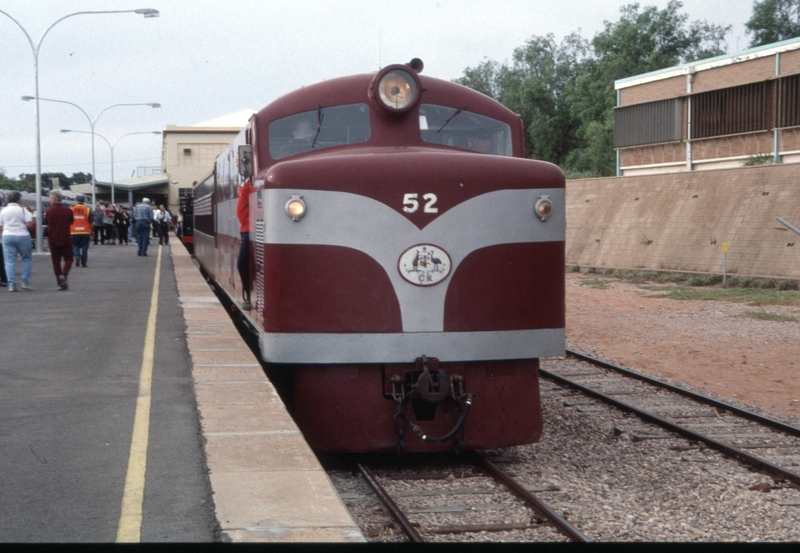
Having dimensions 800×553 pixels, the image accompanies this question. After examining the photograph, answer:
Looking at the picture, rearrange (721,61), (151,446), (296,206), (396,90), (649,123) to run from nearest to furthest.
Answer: (151,446)
(296,206)
(396,90)
(721,61)
(649,123)

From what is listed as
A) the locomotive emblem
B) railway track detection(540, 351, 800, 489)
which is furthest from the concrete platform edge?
railway track detection(540, 351, 800, 489)

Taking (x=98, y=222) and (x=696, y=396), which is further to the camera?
(x=98, y=222)

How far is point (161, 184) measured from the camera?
8125 centimetres

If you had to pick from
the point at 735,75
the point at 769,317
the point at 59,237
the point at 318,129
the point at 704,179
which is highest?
the point at 735,75

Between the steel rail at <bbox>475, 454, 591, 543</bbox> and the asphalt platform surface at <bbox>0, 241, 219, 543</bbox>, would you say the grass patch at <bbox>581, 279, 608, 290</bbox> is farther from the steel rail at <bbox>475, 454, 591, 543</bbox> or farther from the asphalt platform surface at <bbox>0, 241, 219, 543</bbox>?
the steel rail at <bbox>475, 454, 591, 543</bbox>

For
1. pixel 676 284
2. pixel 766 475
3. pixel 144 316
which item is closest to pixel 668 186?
pixel 676 284

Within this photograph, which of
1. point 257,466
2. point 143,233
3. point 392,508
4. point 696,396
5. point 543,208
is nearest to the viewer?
point 257,466

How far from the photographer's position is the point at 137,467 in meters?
5.16

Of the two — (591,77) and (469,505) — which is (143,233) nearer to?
(469,505)

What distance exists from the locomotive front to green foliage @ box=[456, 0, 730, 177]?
5170cm

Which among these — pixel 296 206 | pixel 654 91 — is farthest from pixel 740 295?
pixel 654 91

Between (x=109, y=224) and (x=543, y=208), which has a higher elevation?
(x=109, y=224)

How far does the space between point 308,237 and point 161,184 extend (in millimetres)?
77479

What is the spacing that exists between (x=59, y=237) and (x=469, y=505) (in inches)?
493
